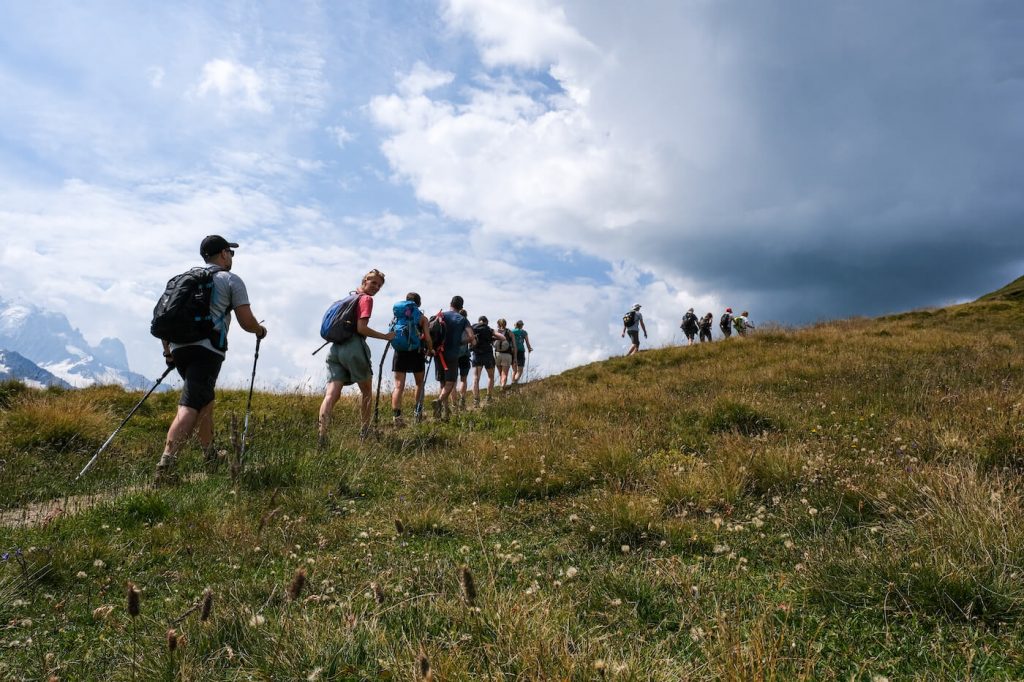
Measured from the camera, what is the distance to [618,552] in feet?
13.5

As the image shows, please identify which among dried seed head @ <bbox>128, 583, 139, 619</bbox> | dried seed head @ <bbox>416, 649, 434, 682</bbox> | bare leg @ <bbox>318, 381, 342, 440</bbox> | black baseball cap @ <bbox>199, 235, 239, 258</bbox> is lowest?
dried seed head @ <bbox>416, 649, 434, 682</bbox>

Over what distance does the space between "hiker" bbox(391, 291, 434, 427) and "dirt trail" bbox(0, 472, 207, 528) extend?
14.4 ft

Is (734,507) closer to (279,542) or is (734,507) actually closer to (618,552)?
(618,552)

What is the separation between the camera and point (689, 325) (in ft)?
93.1

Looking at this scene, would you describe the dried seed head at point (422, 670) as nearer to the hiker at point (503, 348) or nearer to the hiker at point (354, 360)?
the hiker at point (354, 360)

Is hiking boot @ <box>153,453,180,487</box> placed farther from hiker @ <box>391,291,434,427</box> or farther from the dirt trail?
hiker @ <box>391,291,434,427</box>

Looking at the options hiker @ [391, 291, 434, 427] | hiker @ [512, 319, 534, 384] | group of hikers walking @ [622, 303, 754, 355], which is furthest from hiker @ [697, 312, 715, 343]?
hiker @ [391, 291, 434, 427]

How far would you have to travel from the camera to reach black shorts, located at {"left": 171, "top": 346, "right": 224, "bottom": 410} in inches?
237

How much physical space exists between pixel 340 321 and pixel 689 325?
23.5 metres

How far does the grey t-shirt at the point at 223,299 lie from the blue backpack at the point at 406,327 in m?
3.80

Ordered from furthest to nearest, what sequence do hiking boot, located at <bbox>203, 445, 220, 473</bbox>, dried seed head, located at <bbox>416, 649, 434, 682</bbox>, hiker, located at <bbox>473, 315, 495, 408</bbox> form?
hiker, located at <bbox>473, 315, 495, 408</bbox>
hiking boot, located at <bbox>203, 445, 220, 473</bbox>
dried seed head, located at <bbox>416, 649, 434, 682</bbox>

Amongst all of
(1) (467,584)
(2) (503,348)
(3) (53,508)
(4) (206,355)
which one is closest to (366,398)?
(4) (206,355)

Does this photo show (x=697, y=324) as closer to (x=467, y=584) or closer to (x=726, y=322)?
(x=726, y=322)

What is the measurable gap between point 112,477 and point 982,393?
11.1 metres
